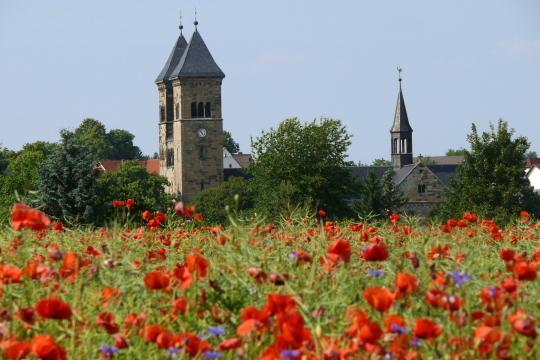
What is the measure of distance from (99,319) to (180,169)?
11175 centimetres

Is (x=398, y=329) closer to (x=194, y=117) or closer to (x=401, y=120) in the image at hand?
(x=194, y=117)

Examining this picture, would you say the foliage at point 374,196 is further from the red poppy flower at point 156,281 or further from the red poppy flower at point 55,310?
the red poppy flower at point 55,310

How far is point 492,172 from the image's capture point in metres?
58.9

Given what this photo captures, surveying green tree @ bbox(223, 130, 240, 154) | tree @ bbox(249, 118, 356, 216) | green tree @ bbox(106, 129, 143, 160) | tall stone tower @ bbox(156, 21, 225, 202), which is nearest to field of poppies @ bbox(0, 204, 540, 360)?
tree @ bbox(249, 118, 356, 216)

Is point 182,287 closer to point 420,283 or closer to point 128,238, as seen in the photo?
point 420,283

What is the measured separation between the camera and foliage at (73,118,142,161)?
140500mm

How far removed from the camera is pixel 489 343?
14.8 feet

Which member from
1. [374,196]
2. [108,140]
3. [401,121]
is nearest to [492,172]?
[374,196]

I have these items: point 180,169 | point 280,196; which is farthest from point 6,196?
point 180,169

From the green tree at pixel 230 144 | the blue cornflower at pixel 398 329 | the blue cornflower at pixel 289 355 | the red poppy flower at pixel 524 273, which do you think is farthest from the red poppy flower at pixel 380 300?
the green tree at pixel 230 144

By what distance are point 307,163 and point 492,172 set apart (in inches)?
936

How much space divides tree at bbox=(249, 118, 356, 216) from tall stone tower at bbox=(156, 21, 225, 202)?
31.8 m

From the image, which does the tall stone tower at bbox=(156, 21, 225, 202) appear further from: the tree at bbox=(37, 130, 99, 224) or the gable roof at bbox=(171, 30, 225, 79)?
the tree at bbox=(37, 130, 99, 224)

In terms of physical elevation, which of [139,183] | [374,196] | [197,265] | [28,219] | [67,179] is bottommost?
[197,265]
